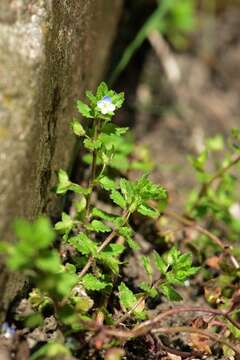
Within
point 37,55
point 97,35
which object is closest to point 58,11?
point 37,55

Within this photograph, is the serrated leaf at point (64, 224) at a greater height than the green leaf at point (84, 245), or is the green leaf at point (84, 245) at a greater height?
the serrated leaf at point (64, 224)

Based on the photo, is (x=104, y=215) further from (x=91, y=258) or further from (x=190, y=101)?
(x=190, y=101)

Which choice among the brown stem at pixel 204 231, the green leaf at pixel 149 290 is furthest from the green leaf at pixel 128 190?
the brown stem at pixel 204 231

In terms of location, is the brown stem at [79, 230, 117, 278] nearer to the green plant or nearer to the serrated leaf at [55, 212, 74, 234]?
the green plant

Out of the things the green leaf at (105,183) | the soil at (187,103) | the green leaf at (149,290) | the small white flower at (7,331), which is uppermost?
the soil at (187,103)

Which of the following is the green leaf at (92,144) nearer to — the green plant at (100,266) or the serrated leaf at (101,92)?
the green plant at (100,266)

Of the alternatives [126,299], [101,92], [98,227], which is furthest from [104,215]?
[101,92]

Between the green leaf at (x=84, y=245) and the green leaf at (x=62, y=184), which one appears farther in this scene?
the green leaf at (x=62, y=184)

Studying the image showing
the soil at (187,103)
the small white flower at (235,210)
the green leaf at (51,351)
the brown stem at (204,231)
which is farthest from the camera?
the soil at (187,103)
